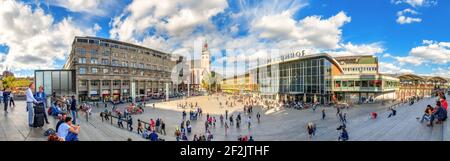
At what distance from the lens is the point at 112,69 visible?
55.0m

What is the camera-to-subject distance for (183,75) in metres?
96.8

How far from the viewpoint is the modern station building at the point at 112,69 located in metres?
49.0

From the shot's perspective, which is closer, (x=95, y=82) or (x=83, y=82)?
(x=83, y=82)

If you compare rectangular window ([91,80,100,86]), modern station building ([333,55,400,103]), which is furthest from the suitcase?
rectangular window ([91,80,100,86])

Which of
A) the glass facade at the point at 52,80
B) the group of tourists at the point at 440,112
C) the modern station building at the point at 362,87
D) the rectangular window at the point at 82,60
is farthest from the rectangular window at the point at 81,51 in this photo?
the group of tourists at the point at 440,112

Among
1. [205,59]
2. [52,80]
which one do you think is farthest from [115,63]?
[205,59]

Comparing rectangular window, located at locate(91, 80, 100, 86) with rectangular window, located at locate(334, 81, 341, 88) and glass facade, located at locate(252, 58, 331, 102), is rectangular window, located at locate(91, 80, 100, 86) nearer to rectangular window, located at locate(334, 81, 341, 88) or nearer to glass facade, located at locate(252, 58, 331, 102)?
glass facade, located at locate(252, 58, 331, 102)

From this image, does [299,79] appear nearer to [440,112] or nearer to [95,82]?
[440,112]

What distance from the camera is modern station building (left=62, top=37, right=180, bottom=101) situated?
4897 cm
